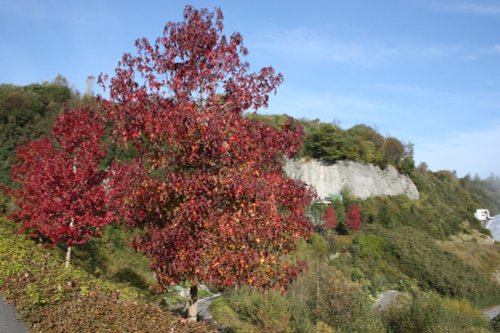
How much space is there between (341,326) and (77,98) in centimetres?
2669

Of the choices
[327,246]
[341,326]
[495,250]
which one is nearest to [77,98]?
[327,246]

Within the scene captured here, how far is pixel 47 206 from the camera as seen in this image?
1095 centimetres

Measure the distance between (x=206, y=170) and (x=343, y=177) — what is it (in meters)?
37.1

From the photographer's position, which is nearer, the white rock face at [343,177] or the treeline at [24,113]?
the treeline at [24,113]

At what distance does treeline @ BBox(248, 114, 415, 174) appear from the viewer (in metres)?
40.5

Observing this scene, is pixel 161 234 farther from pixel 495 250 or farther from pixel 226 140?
pixel 495 250

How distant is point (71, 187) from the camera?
1145 centimetres

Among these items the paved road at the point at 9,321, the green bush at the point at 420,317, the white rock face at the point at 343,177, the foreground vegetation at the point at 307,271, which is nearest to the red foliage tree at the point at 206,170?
the foreground vegetation at the point at 307,271

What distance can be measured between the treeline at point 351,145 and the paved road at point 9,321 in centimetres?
2926

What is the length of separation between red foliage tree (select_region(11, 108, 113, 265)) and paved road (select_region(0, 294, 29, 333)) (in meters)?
4.07

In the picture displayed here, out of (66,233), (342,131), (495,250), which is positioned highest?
(342,131)

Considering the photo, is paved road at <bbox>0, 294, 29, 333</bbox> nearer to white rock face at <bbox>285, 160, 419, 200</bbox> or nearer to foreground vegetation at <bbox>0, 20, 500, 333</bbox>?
foreground vegetation at <bbox>0, 20, 500, 333</bbox>

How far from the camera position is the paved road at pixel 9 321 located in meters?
6.27

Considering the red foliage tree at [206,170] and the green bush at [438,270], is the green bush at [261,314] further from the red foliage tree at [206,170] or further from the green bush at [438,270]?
the green bush at [438,270]
